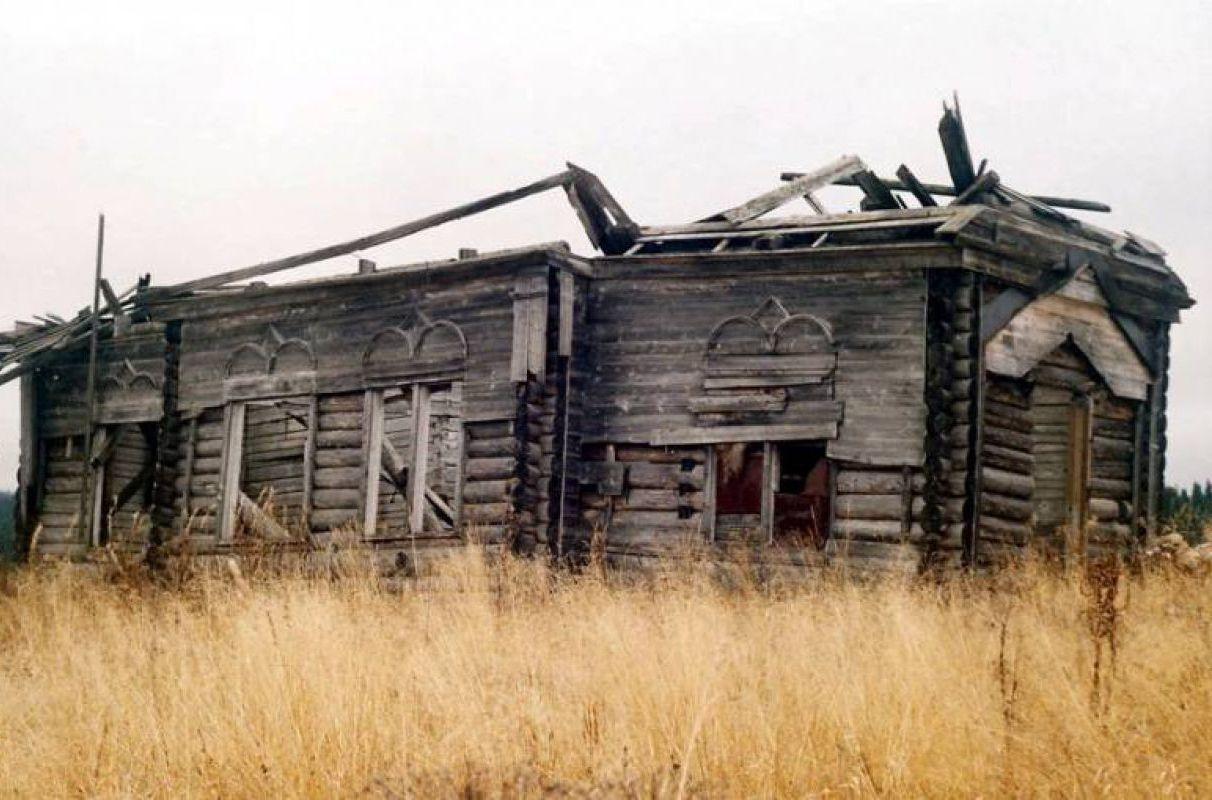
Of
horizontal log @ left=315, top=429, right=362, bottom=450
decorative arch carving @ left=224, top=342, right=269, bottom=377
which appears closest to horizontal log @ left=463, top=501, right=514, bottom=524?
horizontal log @ left=315, top=429, right=362, bottom=450

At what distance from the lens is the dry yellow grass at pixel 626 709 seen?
551 cm

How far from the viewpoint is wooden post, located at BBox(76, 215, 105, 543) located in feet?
61.8

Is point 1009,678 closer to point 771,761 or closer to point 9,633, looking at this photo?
point 771,761

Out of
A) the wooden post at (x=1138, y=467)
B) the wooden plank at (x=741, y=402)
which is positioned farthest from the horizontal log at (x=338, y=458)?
the wooden post at (x=1138, y=467)

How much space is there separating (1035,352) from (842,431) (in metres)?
2.44

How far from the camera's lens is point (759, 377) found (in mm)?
14086

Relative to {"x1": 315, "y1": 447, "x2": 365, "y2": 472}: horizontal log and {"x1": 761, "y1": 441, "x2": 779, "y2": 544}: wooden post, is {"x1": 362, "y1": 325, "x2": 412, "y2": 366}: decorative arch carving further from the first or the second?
{"x1": 761, "y1": 441, "x2": 779, "y2": 544}: wooden post

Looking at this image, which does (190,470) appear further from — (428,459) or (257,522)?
(428,459)

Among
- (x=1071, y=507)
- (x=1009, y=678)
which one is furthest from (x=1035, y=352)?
(x=1009, y=678)

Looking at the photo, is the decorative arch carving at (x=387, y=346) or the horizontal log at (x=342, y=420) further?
the horizontal log at (x=342, y=420)

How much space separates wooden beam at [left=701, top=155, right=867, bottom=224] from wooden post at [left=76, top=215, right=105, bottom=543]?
356 inches

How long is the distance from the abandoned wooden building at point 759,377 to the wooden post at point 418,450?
0.03 meters

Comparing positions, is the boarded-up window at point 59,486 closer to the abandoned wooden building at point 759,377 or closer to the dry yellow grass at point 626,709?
the abandoned wooden building at point 759,377

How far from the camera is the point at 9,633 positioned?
1179 centimetres
